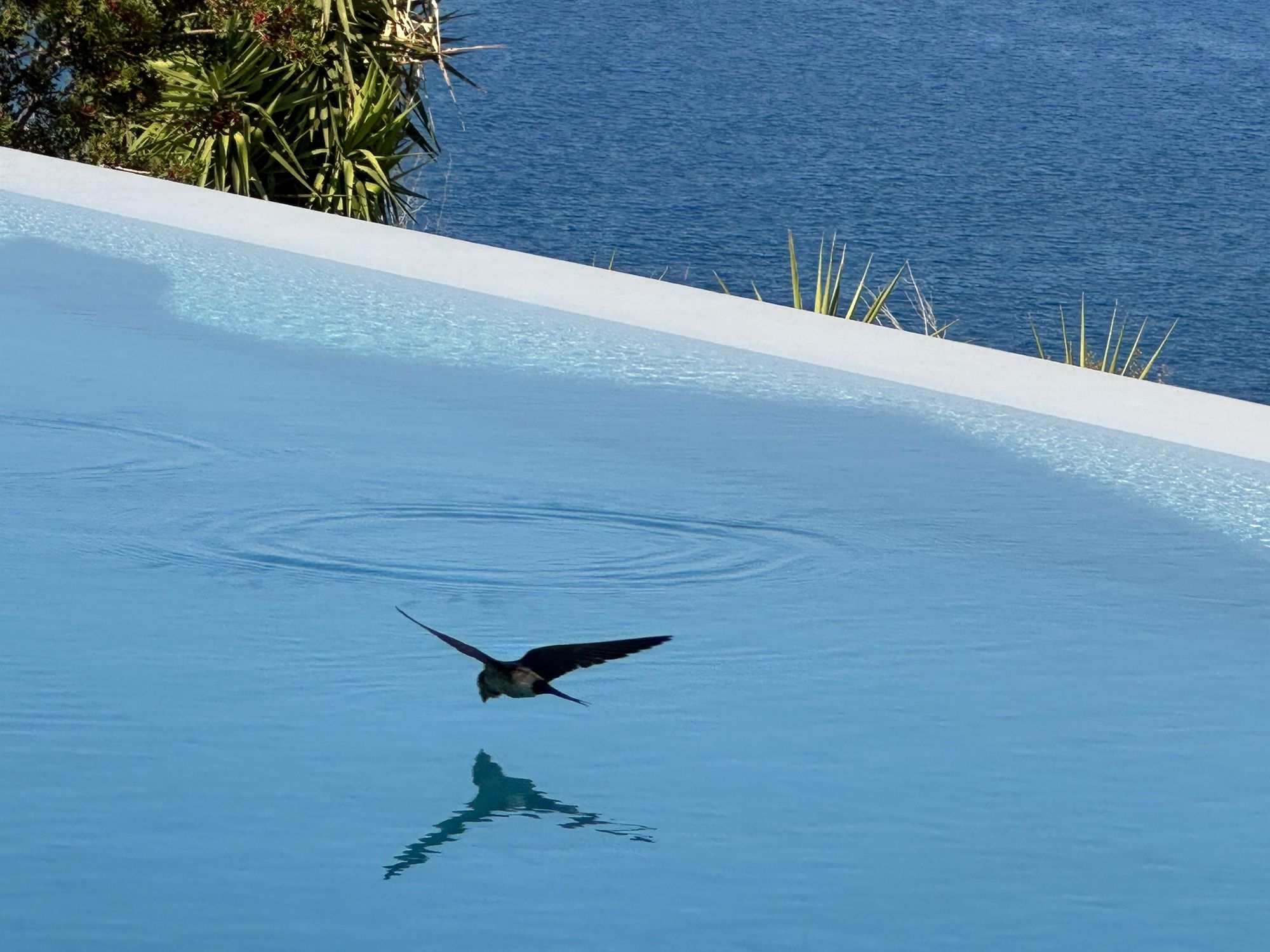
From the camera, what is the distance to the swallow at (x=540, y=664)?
8.73ft

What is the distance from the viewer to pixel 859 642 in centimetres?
332

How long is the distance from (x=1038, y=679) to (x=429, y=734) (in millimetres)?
996

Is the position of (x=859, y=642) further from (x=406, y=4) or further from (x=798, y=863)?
(x=406, y=4)

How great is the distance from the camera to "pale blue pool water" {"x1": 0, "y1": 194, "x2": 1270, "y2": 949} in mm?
2568

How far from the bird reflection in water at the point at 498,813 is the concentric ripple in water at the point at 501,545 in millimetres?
728

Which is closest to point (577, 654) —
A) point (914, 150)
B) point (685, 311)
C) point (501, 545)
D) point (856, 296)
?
point (501, 545)

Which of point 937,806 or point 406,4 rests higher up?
point 406,4

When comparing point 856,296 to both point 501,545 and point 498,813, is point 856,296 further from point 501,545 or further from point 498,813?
point 498,813

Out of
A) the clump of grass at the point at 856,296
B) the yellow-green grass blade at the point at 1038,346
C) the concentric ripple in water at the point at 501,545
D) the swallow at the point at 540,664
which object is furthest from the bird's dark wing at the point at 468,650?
the clump of grass at the point at 856,296

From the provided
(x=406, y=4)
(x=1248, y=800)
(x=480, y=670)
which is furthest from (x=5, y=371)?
(x=406, y=4)

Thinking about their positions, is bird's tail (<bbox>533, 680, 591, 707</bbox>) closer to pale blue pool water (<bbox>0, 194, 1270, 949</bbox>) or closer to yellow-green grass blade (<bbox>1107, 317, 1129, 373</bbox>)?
pale blue pool water (<bbox>0, 194, 1270, 949</bbox>)

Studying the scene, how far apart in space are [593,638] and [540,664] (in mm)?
464

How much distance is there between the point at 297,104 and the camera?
26.9 ft

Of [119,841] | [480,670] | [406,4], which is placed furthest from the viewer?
[406,4]
